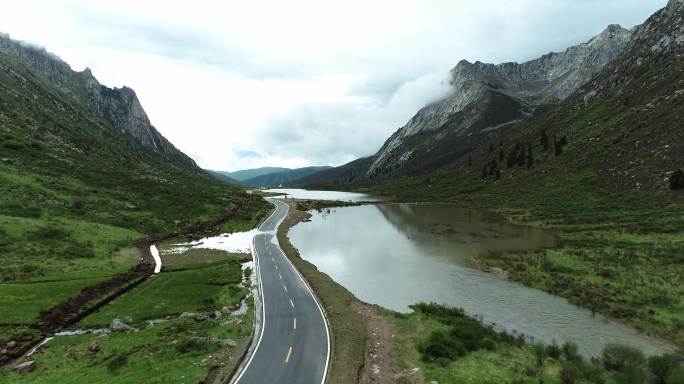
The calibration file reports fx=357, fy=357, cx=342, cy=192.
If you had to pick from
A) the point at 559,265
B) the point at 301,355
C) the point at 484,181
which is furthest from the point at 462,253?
the point at 484,181

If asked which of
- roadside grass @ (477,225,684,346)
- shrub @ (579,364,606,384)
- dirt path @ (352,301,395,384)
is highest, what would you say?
roadside grass @ (477,225,684,346)

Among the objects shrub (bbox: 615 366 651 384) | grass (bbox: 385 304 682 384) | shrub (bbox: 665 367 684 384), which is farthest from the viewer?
grass (bbox: 385 304 682 384)

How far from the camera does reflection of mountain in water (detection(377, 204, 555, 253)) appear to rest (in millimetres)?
67850

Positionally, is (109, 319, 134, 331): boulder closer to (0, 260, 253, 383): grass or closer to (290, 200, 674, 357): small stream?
(0, 260, 253, 383): grass

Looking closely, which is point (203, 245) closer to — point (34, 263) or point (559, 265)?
point (34, 263)

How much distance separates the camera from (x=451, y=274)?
51062 millimetres

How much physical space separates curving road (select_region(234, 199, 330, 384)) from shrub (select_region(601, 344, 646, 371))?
2049cm

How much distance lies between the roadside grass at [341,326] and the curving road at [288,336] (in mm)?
760

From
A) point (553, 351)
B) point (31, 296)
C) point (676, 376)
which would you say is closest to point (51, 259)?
point (31, 296)

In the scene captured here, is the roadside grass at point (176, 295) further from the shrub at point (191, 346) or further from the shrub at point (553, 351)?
the shrub at point (553, 351)

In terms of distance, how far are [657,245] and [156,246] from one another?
86.9m

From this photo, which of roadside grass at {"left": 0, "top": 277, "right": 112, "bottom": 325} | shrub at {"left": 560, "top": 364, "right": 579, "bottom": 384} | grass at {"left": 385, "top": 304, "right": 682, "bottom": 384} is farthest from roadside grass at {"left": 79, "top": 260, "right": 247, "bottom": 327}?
shrub at {"left": 560, "top": 364, "right": 579, "bottom": 384}

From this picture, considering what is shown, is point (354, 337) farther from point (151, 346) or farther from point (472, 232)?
point (472, 232)

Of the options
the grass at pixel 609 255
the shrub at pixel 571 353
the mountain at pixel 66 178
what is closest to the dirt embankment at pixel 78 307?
the mountain at pixel 66 178
